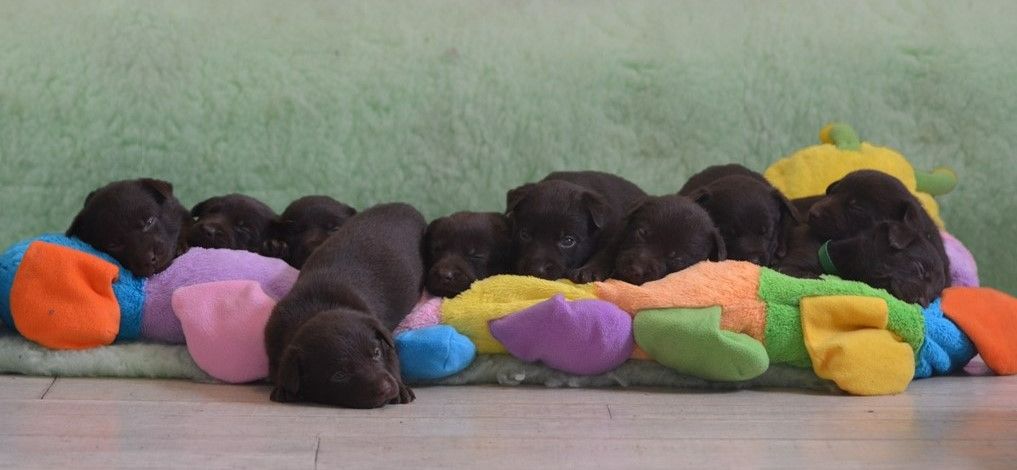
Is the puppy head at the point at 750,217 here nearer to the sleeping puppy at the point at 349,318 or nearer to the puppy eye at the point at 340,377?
the sleeping puppy at the point at 349,318

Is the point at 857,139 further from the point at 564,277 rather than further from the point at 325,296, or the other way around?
the point at 325,296

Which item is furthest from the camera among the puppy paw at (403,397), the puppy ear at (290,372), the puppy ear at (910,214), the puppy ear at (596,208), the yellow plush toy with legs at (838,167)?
the yellow plush toy with legs at (838,167)

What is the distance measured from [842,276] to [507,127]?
167 centimetres

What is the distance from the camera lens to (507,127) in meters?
5.21

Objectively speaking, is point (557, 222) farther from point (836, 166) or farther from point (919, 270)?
point (836, 166)

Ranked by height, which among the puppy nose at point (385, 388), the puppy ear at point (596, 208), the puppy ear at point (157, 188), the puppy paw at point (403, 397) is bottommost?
the puppy paw at point (403, 397)

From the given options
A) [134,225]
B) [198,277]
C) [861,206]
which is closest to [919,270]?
[861,206]

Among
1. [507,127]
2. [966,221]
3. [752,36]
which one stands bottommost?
[966,221]

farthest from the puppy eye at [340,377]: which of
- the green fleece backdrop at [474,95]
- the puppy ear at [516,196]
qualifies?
the green fleece backdrop at [474,95]

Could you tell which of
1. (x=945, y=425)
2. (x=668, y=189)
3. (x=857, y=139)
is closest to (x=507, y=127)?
(x=668, y=189)

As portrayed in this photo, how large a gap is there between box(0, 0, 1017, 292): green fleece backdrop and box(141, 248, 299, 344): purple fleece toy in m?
1.07

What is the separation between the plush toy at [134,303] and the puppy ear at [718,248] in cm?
139

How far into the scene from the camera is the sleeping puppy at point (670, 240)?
4.00 m

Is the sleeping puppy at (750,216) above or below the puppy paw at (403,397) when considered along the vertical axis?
above
